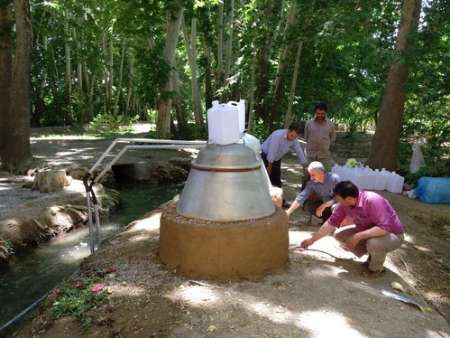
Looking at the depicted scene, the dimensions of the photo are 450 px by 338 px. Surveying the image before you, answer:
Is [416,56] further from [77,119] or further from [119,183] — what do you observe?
[77,119]

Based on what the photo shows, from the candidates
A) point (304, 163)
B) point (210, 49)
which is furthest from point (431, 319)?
point (210, 49)

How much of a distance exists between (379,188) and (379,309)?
625cm

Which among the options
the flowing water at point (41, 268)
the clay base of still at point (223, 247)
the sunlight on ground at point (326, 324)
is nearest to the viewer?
the sunlight on ground at point (326, 324)

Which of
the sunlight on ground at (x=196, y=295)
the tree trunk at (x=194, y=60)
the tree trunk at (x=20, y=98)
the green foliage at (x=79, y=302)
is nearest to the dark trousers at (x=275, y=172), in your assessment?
the sunlight on ground at (x=196, y=295)

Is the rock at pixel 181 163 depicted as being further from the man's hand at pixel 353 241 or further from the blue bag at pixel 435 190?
the man's hand at pixel 353 241

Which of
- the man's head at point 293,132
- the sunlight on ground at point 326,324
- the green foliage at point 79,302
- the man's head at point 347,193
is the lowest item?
the green foliage at point 79,302

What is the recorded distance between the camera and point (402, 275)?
220 inches

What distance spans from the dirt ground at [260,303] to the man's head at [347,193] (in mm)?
773

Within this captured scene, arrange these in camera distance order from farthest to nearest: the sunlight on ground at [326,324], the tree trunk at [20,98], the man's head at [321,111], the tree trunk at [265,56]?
the tree trunk at [265,56], the tree trunk at [20,98], the man's head at [321,111], the sunlight on ground at [326,324]

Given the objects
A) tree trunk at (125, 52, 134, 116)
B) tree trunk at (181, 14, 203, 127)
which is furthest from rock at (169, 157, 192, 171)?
tree trunk at (125, 52, 134, 116)

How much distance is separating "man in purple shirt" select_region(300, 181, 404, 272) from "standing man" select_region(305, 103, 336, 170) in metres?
2.66

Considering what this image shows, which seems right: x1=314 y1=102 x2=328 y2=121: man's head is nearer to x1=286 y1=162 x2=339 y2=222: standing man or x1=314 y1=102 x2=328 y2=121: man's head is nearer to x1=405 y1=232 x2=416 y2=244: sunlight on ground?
x1=286 y1=162 x2=339 y2=222: standing man

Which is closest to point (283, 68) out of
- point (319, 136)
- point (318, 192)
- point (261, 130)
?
point (261, 130)

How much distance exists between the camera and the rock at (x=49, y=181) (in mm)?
10039
